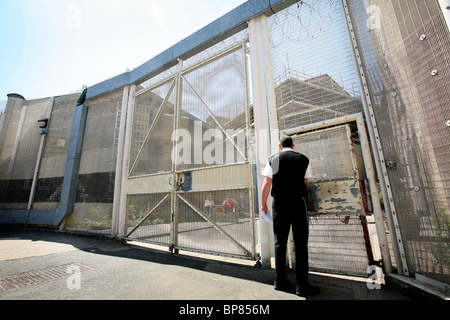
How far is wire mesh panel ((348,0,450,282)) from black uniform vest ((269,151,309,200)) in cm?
110

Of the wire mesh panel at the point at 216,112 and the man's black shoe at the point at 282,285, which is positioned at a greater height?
the wire mesh panel at the point at 216,112

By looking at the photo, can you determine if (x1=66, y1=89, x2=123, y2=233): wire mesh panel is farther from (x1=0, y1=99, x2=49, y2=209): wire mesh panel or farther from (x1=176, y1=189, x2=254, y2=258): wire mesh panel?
(x1=0, y1=99, x2=49, y2=209): wire mesh panel

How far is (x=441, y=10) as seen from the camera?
1.87m

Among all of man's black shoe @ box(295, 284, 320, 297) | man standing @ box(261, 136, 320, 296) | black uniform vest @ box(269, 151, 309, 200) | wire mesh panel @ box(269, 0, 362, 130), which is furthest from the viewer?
wire mesh panel @ box(269, 0, 362, 130)

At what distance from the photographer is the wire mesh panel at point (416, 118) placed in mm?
1893

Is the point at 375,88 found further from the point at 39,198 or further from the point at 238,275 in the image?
the point at 39,198

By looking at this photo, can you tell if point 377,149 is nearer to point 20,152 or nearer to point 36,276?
point 36,276

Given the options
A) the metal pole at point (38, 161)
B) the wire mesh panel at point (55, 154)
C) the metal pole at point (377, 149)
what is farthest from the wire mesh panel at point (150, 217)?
the metal pole at point (38, 161)

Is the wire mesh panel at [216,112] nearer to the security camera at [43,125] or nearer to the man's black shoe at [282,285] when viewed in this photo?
the man's black shoe at [282,285]

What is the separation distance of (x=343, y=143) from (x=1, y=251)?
6.90 meters

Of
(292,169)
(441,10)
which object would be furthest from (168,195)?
(441,10)

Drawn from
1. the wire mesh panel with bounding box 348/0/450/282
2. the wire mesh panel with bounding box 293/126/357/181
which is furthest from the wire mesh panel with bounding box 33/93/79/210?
the wire mesh panel with bounding box 348/0/450/282

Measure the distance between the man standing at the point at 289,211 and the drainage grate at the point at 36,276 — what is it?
117 inches

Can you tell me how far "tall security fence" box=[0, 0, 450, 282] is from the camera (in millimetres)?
2084
